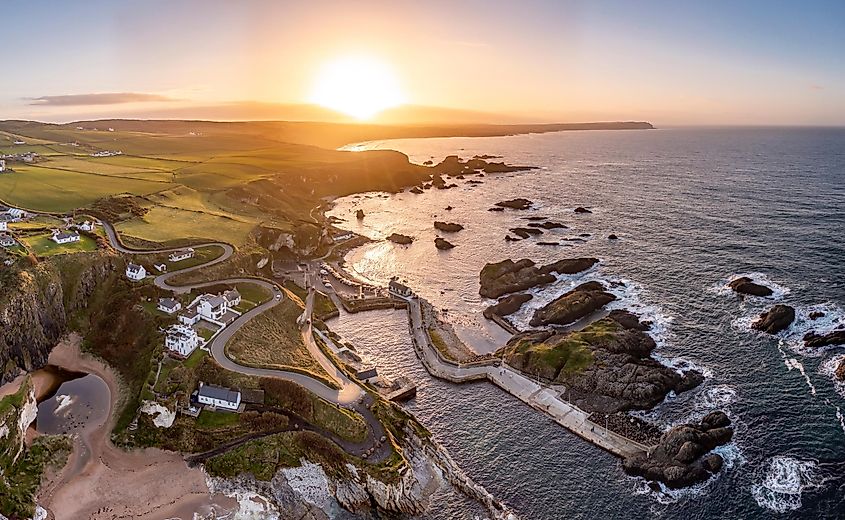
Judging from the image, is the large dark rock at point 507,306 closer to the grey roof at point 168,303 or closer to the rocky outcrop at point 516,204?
the grey roof at point 168,303

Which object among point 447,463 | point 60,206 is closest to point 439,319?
point 447,463

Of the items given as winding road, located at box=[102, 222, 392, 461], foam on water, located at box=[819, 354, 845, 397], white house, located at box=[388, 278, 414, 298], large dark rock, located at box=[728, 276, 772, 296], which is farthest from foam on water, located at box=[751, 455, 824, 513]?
white house, located at box=[388, 278, 414, 298]

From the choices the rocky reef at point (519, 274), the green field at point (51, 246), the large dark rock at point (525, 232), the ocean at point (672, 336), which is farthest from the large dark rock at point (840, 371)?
the green field at point (51, 246)

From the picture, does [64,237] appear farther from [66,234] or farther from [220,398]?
[220,398]

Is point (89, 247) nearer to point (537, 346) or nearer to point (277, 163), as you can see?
point (537, 346)

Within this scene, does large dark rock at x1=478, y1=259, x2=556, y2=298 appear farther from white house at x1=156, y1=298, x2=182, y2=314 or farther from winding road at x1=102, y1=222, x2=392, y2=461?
white house at x1=156, y1=298, x2=182, y2=314
